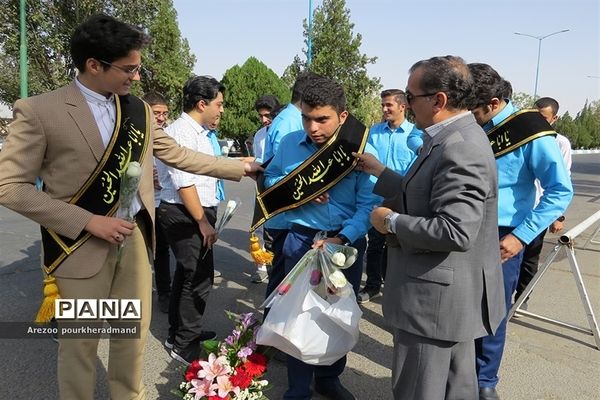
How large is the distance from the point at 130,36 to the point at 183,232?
1.49 m

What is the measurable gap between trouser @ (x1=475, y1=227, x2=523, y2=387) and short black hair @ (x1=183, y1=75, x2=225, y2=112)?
202cm

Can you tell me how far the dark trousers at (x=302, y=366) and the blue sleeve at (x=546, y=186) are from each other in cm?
93

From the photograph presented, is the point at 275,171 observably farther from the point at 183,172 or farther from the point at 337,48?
the point at 337,48

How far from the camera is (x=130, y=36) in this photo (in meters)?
1.99

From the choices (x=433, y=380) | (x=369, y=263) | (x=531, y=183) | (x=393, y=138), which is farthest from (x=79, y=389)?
(x=393, y=138)

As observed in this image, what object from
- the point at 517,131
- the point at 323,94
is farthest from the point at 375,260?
the point at 323,94

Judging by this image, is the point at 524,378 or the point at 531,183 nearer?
the point at 531,183

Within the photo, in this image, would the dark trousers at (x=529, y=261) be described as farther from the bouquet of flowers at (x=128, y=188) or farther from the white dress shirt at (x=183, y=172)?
the bouquet of flowers at (x=128, y=188)

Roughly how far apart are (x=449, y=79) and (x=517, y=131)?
0.97 m

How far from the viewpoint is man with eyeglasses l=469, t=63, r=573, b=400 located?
2.47 meters

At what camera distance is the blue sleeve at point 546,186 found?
2471 mm

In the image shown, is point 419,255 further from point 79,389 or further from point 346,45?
point 346,45

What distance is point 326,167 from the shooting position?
8.46 ft

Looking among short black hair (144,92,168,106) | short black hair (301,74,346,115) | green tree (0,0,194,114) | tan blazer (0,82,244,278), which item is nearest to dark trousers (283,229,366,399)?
short black hair (301,74,346,115)
